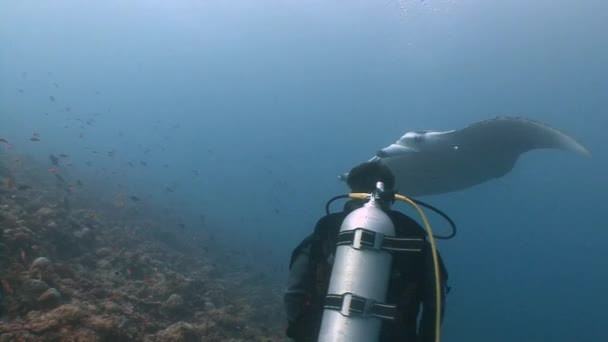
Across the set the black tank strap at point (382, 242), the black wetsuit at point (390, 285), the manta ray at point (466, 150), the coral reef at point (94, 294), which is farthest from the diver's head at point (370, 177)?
the manta ray at point (466, 150)

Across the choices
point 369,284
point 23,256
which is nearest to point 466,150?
point 369,284

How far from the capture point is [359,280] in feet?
7.86

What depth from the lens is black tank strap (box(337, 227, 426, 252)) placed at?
2432mm

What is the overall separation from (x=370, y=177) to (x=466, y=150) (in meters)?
7.10

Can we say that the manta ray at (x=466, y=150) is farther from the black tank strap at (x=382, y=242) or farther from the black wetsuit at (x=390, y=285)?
the black tank strap at (x=382, y=242)

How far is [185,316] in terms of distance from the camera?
7992mm

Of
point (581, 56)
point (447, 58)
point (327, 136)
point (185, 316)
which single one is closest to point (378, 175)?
point (185, 316)

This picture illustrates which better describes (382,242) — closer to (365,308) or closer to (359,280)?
(359,280)

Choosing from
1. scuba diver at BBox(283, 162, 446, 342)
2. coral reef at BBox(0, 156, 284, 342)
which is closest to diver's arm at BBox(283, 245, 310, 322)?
scuba diver at BBox(283, 162, 446, 342)

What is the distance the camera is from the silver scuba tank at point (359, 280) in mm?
2309

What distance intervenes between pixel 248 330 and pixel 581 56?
38563 millimetres

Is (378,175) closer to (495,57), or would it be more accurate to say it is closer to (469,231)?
(495,57)

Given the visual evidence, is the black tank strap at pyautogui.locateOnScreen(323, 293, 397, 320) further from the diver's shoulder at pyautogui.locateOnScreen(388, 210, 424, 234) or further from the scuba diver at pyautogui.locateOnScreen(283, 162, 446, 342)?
the diver's shoulder at pyautogui.locateOnScreen(388, 210, 424, 234)

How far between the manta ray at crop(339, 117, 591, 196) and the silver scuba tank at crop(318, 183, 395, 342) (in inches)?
202
